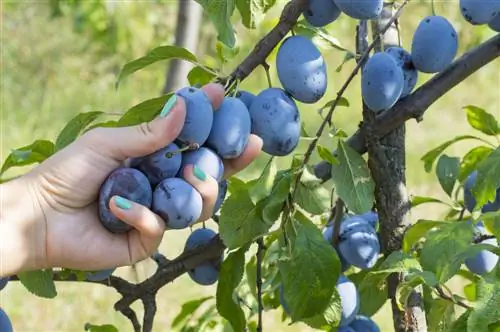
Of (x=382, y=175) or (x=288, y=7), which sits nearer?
(x=288, y=7)

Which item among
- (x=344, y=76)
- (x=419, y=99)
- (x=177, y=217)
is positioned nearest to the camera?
(x=177, y=217)

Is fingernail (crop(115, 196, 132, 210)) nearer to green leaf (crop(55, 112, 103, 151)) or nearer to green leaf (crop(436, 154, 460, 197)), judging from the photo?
green leaf (crop(55, 112, 103, 151))

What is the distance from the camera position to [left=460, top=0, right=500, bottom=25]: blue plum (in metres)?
1.00

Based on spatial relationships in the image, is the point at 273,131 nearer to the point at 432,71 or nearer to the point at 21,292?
the point at 432,71

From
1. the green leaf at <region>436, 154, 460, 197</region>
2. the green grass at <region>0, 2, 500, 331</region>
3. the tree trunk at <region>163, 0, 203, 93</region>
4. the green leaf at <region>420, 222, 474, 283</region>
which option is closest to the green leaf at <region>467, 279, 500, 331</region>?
the green leaf at <region>420, 222, 474, 283</region>

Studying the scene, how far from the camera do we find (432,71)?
105 cm

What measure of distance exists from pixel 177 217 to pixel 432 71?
349mm

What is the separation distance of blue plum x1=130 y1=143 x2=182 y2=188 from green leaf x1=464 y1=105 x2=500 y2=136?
20.4 inches

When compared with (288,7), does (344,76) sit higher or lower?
lower

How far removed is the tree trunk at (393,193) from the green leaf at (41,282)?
413 millimetres

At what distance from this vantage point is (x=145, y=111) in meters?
0.98

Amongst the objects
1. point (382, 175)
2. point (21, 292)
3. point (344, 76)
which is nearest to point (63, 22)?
point (344, 76)

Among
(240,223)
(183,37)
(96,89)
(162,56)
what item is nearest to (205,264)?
(240,223)

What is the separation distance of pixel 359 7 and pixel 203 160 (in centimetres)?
23
